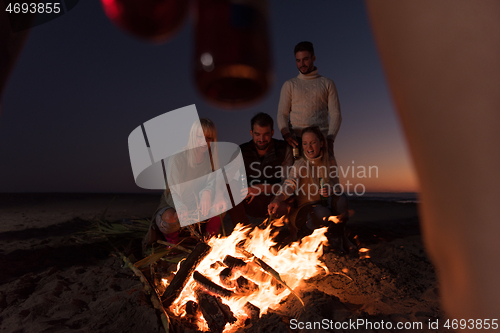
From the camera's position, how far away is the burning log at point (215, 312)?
4.34 ft

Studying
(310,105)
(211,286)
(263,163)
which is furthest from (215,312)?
(310,105)

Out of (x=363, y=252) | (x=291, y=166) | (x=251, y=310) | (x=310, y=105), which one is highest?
(x=310, y=105)

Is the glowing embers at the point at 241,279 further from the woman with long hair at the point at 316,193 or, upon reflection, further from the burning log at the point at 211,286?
the woman with long hair at the point at 316,193

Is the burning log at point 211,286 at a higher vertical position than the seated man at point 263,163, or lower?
lower

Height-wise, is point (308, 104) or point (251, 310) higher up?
point (308, 104)

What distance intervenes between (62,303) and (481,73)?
Answer: 7.20 feet

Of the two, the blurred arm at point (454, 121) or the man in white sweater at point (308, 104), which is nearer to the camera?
the blurred arm at point (454, 121)

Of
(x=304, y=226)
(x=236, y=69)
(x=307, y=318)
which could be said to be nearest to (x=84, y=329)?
(x=307, y=318)

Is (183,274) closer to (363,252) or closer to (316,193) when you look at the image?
(316,193)

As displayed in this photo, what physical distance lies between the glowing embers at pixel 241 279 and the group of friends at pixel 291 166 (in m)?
0.51

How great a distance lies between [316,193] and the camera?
2.77m

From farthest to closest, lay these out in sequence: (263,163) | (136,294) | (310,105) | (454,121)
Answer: (263,163), (310,105), (136,294), (454,121)

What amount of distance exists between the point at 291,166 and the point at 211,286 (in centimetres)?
171

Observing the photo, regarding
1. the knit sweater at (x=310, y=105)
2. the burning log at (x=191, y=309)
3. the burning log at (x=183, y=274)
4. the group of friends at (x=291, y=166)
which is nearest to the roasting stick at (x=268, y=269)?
the burning log at (x=183, y=274)
